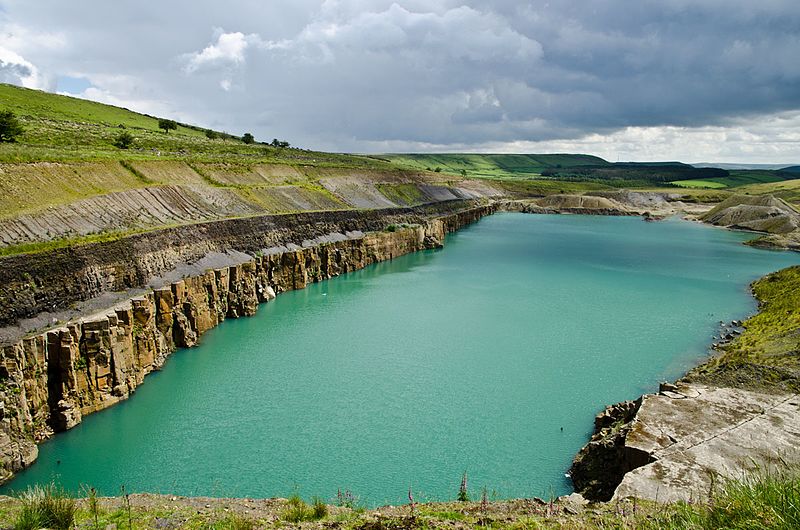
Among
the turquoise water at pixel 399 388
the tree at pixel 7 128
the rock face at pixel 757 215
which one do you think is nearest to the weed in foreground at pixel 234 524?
the turquoise water at pixel 399 388

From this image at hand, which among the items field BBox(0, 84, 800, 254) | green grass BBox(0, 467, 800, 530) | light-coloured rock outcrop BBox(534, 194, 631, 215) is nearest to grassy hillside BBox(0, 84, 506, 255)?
field BBox(0, 84, 800, 254)

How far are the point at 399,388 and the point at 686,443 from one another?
44.9ft

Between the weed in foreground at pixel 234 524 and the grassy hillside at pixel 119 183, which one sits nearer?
the weed in foreground at pixel 234 524

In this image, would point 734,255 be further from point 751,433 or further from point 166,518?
point 166,518

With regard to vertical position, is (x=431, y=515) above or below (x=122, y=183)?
below

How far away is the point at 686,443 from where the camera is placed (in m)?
18.5

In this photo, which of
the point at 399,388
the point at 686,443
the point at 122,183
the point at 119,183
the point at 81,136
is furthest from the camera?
the point at 81,136

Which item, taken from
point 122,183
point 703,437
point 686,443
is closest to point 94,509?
point 686,443

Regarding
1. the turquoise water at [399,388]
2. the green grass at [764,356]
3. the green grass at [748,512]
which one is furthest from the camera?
the green grass at [764,356]

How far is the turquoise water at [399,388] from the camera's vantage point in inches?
816

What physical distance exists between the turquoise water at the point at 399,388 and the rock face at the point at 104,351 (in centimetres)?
76

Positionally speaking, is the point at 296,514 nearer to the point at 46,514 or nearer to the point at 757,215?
the point at 46,514

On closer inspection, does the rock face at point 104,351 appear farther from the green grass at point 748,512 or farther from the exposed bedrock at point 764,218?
the exposed bedrock at point 764,218

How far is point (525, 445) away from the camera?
22.9 m
